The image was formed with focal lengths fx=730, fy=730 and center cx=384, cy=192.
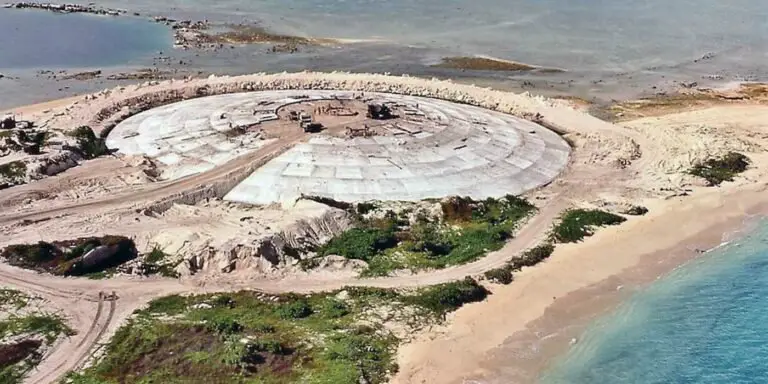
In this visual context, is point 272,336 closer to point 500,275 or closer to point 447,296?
point 447,296

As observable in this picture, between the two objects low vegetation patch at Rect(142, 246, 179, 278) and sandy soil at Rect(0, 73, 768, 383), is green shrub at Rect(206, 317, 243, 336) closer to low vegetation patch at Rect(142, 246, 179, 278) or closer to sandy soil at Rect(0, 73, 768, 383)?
sandy soil at Rect(0, 73, 768, 383)

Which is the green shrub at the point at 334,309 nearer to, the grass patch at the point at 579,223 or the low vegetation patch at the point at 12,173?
the grass patch at the point at 579,223

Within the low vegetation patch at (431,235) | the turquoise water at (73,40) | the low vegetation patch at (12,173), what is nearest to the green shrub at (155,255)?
the low vegetation patch at (431,235)

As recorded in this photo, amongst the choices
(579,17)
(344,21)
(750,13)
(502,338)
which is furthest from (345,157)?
(750,13)

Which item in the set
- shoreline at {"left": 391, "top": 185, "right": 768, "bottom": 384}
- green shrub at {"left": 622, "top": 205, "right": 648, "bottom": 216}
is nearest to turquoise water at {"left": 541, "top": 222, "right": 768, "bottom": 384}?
shoreline at {"left": 391, "top": 185, "right": 768, "bottom": 384}

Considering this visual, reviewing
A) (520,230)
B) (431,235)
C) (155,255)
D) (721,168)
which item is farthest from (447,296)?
(721,168)

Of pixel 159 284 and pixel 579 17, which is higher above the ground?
pixel 579 17

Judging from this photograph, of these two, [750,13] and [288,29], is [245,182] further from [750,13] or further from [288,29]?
[750,13]
